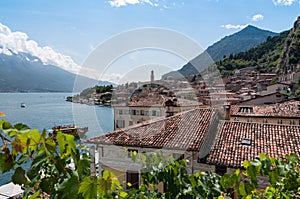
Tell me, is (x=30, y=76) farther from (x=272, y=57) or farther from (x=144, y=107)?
(x=144, y=107)

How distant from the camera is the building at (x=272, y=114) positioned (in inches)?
647

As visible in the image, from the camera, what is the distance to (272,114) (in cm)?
1697

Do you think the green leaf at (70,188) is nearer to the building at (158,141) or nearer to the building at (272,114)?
the building at (158,141)

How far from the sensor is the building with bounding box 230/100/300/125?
16.4m

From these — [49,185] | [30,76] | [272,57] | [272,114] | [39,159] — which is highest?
[272,57]

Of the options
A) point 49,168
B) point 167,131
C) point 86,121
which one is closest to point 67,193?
point 49,168

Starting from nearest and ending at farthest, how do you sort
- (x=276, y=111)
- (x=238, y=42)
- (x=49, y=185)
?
(x=49, y=185)
(x=276, y=111)
(x=238, y=42)

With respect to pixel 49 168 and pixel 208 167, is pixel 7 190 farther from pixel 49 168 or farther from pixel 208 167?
pixel 49 168

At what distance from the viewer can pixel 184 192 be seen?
4.28 ft

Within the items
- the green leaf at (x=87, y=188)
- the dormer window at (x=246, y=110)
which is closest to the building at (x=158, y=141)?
the green leaf at (x=87, y=188)

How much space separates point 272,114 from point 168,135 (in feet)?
40.1

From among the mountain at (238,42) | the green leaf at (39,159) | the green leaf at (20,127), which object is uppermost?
the mountain at (238,42)

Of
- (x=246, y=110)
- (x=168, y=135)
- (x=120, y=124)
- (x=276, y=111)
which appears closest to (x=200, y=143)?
(x=168, y=135)

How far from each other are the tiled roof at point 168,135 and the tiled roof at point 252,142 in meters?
0.55
